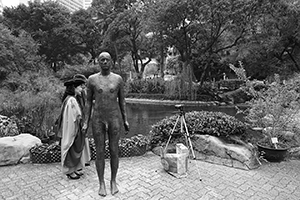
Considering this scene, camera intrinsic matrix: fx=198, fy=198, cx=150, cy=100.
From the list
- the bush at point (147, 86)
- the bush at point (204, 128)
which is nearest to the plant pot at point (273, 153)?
the bush at point (204, 128)

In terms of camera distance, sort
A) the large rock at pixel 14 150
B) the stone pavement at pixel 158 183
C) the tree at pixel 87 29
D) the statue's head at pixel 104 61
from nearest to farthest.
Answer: the statue's head at pixel 104 61
the stone pavement at pixel 158 183
the large rock at pixel 14 150
the tree at pixel 87 29

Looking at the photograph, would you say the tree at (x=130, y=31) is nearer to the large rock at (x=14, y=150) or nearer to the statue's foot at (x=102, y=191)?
the large rock at (x=14, y=150)

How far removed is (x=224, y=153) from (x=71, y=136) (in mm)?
3148

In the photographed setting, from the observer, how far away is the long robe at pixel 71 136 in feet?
11.7

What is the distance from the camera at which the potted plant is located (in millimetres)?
4375

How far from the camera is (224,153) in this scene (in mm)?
4270

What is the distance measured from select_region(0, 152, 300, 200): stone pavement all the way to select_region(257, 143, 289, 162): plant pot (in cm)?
13

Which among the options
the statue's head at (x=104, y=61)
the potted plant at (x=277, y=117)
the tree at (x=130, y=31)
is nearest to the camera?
the statue's head at (x=104, y=61)

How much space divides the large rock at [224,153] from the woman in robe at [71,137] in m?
2.61

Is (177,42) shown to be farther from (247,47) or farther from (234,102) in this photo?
(234,102)

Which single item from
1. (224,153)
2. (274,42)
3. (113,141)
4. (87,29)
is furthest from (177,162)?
(87,29)

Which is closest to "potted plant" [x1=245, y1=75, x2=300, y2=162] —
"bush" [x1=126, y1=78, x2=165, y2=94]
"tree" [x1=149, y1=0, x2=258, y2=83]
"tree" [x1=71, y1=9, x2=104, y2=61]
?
"tree" [x1=149, y1=0, x2=258, y2=83]


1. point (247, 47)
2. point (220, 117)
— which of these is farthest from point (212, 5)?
point (220, 117)

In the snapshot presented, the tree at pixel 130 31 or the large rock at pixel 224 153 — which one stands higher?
the tree at pixel 130 31
